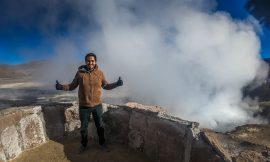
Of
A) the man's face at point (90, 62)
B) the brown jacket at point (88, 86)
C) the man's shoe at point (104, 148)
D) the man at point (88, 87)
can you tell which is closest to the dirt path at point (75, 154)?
the man's shoe at point (104, 148)

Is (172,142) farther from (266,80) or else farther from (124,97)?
(266,80)

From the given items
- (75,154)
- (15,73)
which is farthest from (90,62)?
(15,73)

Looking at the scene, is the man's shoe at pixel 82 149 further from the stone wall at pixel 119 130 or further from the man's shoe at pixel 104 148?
the stone wall at pixel 119 130

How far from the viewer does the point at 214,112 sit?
18844 millimetres

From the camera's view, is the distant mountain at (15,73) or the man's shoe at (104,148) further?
the distant mountain at (15,73)

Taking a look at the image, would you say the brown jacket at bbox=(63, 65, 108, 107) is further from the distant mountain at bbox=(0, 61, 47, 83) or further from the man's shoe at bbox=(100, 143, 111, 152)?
the distant mountain at bbox=(0, 61, 47, 83)

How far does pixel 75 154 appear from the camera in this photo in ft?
16.0

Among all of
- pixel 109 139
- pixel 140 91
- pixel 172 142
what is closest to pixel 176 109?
pixel 140 91

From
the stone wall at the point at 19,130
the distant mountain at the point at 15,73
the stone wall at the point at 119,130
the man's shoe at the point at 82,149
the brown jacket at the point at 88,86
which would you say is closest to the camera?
the stone wall at the point at 119,130

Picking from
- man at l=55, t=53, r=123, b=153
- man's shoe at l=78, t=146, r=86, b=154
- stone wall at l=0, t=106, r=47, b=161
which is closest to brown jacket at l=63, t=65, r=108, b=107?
man at l=55, t=53, r=123, b=153

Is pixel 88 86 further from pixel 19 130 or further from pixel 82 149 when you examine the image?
pixel 19 130

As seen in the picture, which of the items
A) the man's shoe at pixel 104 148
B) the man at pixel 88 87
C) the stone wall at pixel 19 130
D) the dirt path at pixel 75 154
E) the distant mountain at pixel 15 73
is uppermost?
the distant mountain at pixel 15 73

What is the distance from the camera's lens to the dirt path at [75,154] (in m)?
4.71

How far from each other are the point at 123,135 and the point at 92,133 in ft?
1.77
